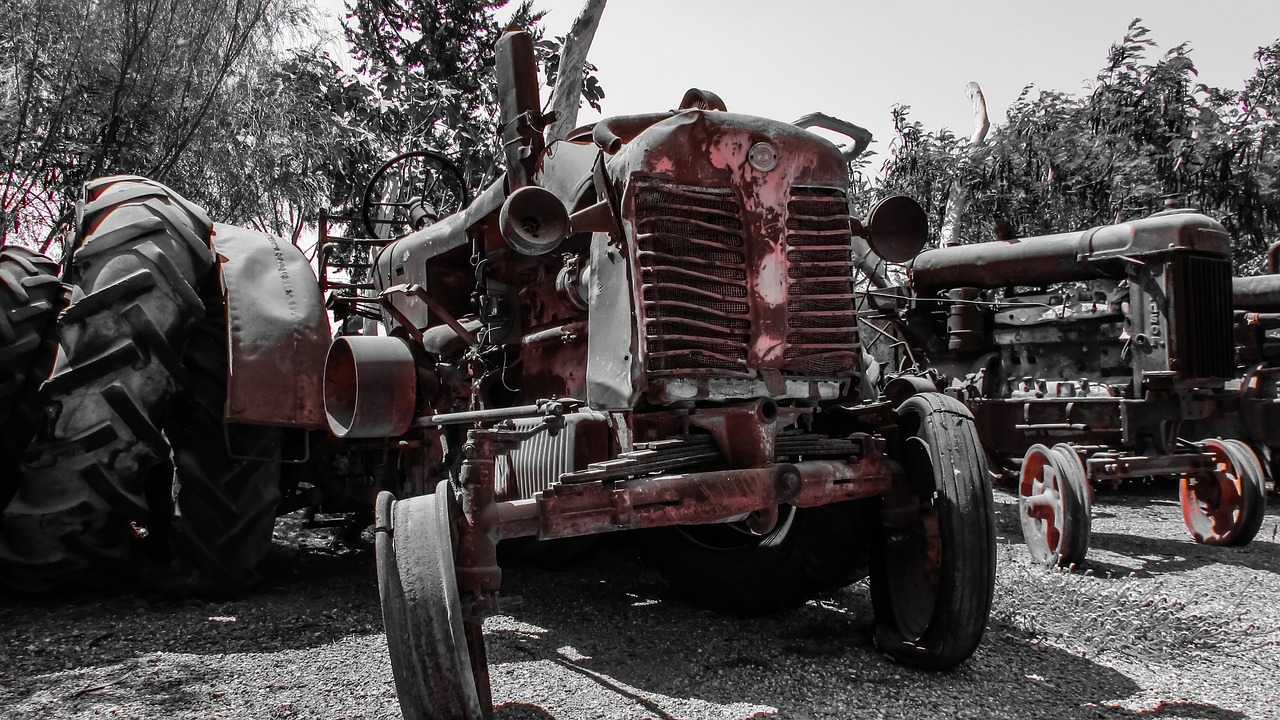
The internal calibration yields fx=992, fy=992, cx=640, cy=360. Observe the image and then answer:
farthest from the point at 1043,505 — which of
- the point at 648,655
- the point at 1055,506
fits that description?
the point at 648,655

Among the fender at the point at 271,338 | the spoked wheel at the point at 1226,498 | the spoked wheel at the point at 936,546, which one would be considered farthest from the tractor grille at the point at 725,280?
the spoked wheel at the point at 1226,498

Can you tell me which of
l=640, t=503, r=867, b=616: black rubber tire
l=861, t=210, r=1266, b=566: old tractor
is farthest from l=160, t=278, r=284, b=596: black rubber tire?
l=861, t=210, r=1266, b=566: old tractor

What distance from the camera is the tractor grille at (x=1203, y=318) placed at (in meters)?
6.07

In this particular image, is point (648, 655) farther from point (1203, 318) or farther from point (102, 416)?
point (1203, 318)

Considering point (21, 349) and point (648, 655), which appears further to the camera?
point (21, 349)

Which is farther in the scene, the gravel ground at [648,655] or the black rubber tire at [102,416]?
the black rubber tire at [102,416]

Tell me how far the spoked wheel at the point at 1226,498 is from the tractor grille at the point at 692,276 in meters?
4.19

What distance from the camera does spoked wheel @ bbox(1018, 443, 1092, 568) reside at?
508 cm

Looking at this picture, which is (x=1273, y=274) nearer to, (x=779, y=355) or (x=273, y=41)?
(x=779, y=355)

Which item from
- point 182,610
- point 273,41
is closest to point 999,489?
point 182,610

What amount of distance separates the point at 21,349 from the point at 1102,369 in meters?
7.08

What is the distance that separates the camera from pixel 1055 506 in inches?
209

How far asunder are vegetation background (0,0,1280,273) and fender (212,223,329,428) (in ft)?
17.8

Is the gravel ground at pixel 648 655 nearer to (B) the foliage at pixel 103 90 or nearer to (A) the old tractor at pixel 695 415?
(A) the old tractor at pixel 695 415
